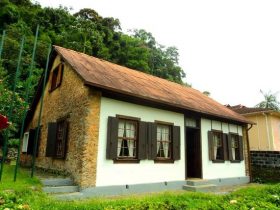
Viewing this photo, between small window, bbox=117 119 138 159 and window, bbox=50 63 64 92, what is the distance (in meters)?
4.19

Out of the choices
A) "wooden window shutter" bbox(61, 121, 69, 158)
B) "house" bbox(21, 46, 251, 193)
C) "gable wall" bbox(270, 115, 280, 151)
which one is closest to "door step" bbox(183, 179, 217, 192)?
"house" bbox(21, 46, 251, 193)

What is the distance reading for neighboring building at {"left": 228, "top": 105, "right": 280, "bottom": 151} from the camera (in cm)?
1970

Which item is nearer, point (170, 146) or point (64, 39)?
point (170, 146)

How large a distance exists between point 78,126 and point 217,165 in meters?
7.72

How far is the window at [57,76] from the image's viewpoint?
477 inches

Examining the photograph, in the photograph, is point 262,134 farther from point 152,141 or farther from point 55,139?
point 55,139

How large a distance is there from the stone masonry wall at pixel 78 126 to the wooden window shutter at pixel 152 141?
2.40m

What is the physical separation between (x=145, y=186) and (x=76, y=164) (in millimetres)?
2855

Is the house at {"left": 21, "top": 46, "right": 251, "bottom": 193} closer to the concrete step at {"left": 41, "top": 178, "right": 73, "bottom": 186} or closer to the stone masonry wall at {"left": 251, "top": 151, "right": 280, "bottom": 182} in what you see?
the concrete step at {"left": 41, "top": 178, "right": 73, "bottom": 186}

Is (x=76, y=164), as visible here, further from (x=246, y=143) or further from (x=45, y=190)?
(x=246, y=143)

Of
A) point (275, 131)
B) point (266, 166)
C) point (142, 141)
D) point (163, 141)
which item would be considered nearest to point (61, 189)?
point (142, 141)

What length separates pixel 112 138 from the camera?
360 inches

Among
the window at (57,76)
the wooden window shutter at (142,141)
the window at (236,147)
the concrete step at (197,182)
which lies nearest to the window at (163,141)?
the wooden window shutter at (142,141)

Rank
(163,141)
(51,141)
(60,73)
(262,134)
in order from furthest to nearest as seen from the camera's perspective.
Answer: (262,134) → (60,73) → (163,141) → (51,141)
